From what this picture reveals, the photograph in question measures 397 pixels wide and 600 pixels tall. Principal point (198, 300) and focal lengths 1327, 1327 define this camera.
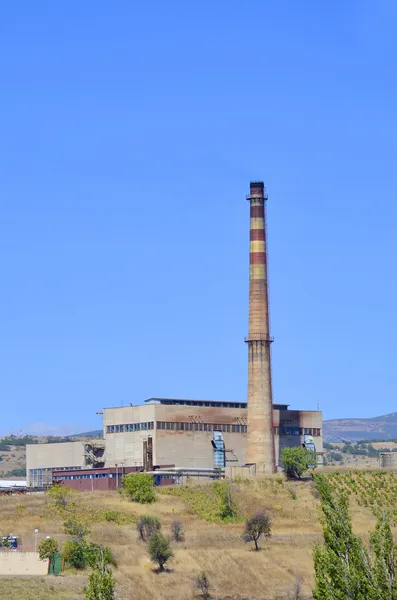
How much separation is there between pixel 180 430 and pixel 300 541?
3131 centimetres

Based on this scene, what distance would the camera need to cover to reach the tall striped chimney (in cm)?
13500

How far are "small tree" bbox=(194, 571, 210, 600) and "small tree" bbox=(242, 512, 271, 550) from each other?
1320cm

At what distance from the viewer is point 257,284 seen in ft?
446

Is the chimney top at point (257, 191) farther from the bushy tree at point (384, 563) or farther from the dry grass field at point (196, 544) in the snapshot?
the bushy tree at point (384, 563)

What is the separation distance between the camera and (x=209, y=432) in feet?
A: 470

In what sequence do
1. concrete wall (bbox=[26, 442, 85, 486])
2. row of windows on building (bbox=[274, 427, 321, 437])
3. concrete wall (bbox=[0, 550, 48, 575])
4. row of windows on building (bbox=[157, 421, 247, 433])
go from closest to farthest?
1. concrete wall (bbox=[0, 550, 48, 575])
2. row of windows on building (bbox=[157, 421, 247, 433])
3. row of windows on building (bbox=[274, 427, 321, 437])
4. concrete wall (bbox=[26, 442, 85, 486])

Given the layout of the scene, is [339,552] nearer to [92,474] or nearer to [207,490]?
[207,490]

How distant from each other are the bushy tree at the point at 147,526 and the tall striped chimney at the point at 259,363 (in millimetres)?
24269

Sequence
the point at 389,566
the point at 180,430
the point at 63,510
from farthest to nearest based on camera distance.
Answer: the point at 180,430 < the point at 63,510 < the point at 389,566

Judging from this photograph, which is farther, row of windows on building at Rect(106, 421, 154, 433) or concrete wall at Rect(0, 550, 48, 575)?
row of windows on building at Rect(106, 421, 154, 433)

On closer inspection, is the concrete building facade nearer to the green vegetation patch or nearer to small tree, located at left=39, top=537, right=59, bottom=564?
the green vegetation patch

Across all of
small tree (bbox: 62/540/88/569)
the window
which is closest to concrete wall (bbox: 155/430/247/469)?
the window

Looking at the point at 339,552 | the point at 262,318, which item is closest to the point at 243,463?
the point at 262,318

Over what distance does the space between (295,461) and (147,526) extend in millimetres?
28363
